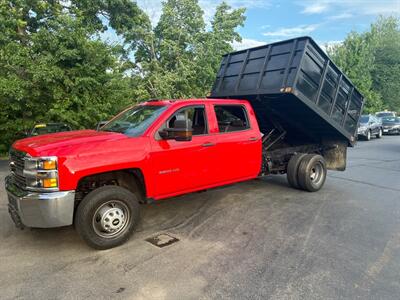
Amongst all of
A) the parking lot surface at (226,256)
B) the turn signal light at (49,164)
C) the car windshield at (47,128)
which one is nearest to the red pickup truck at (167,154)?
the turn signal light at (49,164)

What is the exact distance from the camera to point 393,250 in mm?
4016

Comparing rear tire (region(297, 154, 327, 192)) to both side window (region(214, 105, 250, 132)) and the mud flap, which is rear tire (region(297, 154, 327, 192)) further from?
side window (region(214, 105, 250, 132))

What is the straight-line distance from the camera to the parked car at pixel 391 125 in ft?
80.6

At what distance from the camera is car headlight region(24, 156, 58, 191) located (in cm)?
365

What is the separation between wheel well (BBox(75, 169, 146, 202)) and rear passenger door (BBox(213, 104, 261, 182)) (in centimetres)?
131

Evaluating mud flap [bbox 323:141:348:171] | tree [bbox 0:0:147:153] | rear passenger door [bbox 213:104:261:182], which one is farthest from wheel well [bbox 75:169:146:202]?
tree [bbox 0:0:147:153]

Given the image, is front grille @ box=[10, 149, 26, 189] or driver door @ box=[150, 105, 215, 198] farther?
driver door @ box=[150, 105, 215, 198]

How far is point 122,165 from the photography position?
4094mm

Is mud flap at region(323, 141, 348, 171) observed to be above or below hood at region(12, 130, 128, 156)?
below

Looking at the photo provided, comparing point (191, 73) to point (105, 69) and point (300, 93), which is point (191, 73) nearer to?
point (105, 69)

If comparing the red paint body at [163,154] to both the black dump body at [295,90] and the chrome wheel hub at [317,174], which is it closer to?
the black dump body at [295,90]

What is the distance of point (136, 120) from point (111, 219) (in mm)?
1581

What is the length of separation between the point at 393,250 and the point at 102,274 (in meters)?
3.50

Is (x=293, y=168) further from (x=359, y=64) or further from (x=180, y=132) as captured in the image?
(x=359, y=64)
